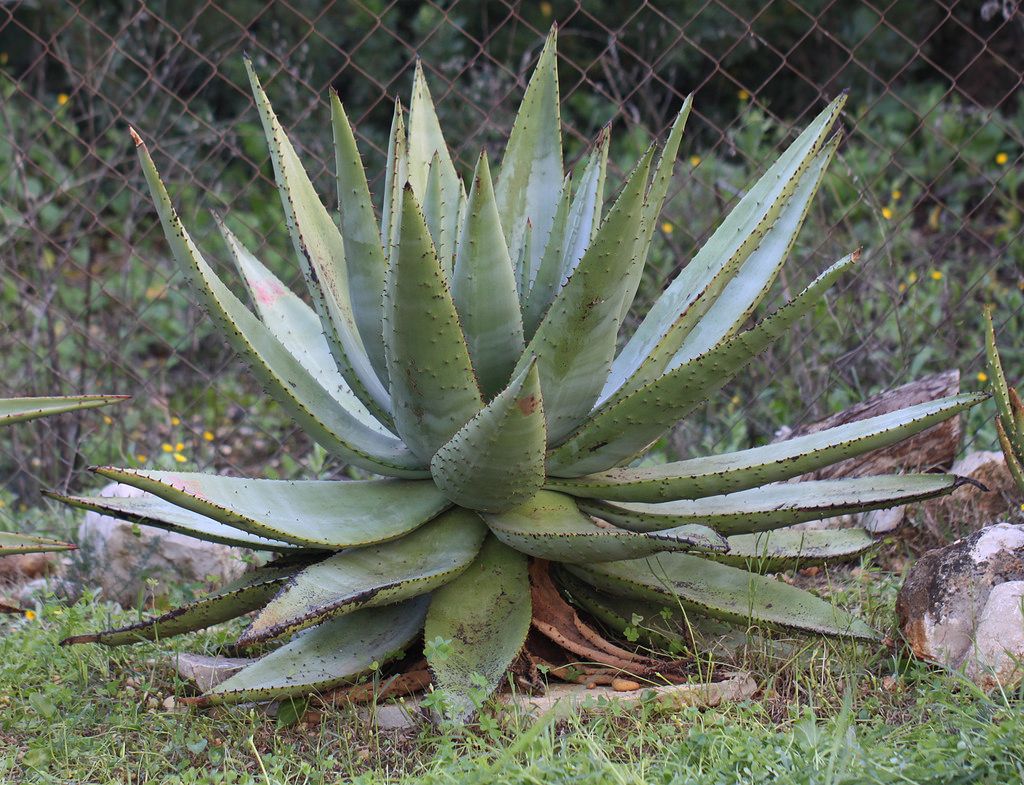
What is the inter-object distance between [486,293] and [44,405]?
1147 mm

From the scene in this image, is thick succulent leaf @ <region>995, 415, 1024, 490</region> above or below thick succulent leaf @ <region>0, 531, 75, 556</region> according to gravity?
above

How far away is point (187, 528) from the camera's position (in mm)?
2535

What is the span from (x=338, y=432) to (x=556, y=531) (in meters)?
0.56

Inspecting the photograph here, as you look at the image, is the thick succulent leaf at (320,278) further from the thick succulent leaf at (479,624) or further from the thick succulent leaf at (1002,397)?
the thick succulent leaf at (1002,397)

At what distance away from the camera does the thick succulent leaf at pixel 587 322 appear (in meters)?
2.32

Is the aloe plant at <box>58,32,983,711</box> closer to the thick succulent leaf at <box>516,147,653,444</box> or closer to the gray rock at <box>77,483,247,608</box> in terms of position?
the thick succulent leaf at <box>516,147,653,444</box>

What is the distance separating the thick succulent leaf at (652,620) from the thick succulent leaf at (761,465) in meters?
0.27

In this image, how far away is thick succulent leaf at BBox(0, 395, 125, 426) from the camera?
2.71 meters

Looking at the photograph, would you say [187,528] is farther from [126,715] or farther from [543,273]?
[543,273]

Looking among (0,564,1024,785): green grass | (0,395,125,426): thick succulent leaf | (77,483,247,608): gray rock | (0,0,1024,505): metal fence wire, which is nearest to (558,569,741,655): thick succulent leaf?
(0,564,1024,785): green grass

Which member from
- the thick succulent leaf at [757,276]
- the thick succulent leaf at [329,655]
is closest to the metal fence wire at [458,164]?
the thick succulent leaf at [757,276]

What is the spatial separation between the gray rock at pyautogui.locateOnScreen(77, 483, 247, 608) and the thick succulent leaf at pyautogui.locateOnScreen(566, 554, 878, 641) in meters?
1.43

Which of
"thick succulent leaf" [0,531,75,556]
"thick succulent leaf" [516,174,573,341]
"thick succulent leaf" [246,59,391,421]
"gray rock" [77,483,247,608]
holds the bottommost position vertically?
"gray rock" [77,483,247,608]

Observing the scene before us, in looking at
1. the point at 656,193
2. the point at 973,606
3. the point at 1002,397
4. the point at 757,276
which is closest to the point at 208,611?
the point at 656,193
